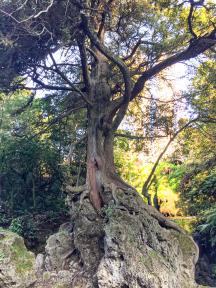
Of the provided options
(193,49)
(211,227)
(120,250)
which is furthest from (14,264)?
(193,49)

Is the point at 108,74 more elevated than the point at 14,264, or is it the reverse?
the point at 108,74

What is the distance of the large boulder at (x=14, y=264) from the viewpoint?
18.1ft

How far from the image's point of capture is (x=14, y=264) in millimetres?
5707

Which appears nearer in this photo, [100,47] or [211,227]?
[100,47]

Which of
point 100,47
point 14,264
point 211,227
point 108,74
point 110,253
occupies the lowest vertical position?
point 14,264

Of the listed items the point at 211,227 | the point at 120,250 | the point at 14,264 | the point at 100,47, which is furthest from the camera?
the point at 211,227

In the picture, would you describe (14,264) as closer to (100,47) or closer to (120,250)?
(120,250)

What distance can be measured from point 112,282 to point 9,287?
5.58ft

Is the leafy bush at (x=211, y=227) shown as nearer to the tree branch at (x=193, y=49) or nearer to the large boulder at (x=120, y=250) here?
the large boulder at (x=120, y=250)

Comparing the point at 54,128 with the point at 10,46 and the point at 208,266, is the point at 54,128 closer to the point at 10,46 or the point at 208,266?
the point at 10,46

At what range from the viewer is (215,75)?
8.92m

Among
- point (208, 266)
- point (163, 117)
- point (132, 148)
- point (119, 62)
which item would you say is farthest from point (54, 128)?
point (208, 266)

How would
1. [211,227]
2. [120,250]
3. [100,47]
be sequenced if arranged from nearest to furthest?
[120,250], [100,47], [211,227]

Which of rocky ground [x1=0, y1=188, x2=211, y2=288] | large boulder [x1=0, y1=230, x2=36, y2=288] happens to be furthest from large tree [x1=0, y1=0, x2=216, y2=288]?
large boulder [x1=0, y1=230, x2=36, y2=288]
